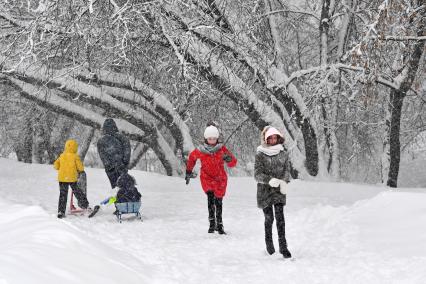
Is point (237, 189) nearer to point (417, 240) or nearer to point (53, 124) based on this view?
point (417, 240)

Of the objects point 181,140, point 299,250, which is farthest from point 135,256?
point 181,140

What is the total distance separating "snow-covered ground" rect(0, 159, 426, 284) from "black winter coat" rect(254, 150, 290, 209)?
67cm

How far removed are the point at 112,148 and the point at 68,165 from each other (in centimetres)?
81

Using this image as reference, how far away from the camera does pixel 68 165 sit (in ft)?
31.9

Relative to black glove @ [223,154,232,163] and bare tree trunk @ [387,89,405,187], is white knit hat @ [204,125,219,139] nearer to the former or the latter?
black glove @ [223,154,232,163]

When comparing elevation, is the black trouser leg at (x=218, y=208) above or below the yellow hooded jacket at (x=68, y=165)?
below

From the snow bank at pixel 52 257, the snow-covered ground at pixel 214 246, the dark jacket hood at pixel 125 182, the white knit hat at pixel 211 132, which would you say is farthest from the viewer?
the dark jacket hood at pixel 125 182

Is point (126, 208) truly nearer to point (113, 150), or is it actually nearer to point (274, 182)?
point (113, 150)

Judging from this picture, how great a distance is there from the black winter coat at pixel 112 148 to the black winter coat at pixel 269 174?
382 cm

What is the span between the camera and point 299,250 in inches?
287

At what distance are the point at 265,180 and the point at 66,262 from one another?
279 cm

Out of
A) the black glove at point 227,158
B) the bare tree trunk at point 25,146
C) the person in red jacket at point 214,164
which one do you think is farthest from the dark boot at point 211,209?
the bare tree trunk at point 25,146

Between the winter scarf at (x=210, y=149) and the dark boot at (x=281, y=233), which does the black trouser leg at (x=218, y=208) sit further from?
the dark boot at (x=281, y=233)

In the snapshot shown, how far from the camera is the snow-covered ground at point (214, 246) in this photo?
4.92 metres
